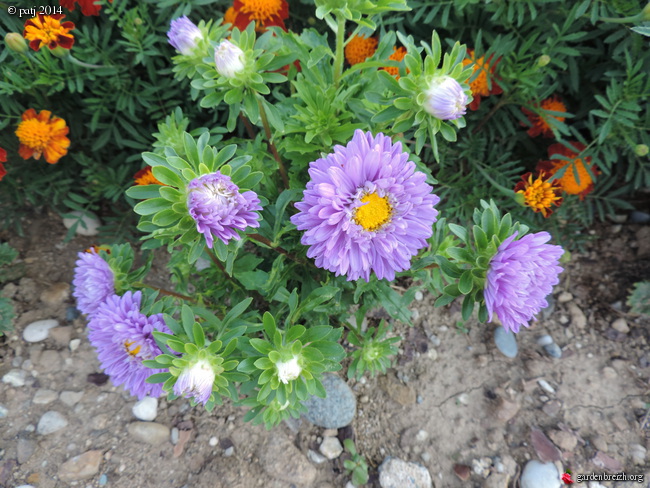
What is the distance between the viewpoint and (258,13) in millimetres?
1920

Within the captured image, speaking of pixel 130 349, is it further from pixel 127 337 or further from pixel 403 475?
pixel 403 475

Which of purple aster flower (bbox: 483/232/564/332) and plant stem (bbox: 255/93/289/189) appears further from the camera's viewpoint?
plant stem (bbox: 255/93/289/189)

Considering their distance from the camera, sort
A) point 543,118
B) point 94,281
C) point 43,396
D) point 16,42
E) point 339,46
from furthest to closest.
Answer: point 543,118 → point 43,396 → point 16,42 → point 94,281 → point 339,46

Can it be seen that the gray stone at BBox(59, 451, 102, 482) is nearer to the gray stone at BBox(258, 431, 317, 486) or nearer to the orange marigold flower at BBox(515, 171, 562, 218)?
the gray stone at BBox(258, 431, 317, 486)

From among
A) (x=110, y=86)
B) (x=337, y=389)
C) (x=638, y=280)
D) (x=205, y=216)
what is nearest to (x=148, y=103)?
(x=110, y=86)

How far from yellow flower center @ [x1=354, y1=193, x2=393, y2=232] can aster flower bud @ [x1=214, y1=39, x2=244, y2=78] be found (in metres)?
0.50

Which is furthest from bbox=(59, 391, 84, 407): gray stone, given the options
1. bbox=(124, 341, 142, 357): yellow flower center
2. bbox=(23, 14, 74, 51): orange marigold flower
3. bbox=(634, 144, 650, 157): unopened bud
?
bbox=(634, 144, 650, 157): unopened bud

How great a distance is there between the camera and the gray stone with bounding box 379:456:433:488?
5.98 ft

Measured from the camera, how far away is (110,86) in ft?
7.22

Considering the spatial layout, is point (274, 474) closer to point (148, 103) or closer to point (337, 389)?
point (337, 389)

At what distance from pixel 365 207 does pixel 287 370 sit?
1.50 ft

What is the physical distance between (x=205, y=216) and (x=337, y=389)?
1.12 m

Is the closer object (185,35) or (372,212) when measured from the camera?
(372,212)

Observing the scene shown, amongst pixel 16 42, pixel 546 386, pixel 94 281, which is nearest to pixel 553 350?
pixel 546 386
